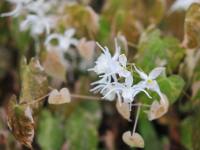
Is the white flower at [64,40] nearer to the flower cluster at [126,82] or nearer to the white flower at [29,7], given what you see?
the white flower at [29,7]

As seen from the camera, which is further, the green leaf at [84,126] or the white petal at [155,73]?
the green leaf at [84,126]

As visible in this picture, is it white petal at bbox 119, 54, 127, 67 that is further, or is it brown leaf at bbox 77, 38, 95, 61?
brown leaf at bbox 77, 38, 95, 61

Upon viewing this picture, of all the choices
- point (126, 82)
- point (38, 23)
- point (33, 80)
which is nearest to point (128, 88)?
point (126, 82)

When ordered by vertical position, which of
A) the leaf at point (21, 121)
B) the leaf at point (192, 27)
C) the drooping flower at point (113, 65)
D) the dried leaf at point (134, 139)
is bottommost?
the dried leaf at point (134, 139)

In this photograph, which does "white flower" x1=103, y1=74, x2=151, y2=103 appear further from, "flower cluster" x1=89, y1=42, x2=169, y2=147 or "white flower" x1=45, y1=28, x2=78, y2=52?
"white flower" x1=45, y1=28, x2=78, y2=52

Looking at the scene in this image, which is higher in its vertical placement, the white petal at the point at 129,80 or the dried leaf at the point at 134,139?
the white petal at the point at 129,80

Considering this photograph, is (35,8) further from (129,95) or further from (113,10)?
(129,95)

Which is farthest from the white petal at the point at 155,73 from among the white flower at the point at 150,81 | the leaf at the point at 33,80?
the leaf at the point at 33,80

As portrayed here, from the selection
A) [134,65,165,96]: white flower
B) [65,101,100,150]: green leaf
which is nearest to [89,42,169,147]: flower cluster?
[134,65,165,96]: white flower
